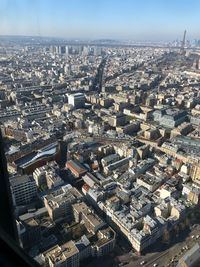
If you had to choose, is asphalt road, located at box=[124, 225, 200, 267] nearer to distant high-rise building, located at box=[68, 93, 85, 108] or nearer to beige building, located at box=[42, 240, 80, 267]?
beige building, located at box=[42, 240, 80, 267]

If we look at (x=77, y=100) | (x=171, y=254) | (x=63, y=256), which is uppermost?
(x=77, y=100)

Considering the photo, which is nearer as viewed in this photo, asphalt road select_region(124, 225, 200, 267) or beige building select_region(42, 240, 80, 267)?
beige building select_region(42, 240, 80, 267)

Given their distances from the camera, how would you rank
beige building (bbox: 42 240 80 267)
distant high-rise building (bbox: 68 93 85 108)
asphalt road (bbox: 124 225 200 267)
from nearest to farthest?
beige building (bbox: 42 240 80 267) < asphalt road (bbox: 124 225 200 267) < distant high-rise building (bbox: 68 93 85 108)

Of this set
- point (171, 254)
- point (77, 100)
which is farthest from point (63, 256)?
point (77, 100)

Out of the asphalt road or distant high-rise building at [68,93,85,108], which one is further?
distant high-rise building at [68,93,85,108]

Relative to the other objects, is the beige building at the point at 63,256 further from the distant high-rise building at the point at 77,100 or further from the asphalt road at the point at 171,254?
the distant high-rise building at the point at 77,100

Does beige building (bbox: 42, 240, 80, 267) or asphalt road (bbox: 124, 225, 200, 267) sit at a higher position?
beige building (bbox: 42, 240, 80, 267)

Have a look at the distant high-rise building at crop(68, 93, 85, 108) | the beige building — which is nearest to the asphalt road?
the beige building

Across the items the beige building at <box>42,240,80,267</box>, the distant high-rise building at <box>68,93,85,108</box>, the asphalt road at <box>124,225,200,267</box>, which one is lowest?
the asphalt road at <box>124,225,200,267</box>

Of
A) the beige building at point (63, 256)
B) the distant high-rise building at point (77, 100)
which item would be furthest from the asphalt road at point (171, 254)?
the distant high-rise building at point (77, 100)

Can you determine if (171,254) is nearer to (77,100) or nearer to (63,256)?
(63,256)

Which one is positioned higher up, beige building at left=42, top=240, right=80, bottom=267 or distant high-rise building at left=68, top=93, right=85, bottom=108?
distant high-rise building at left=68, top=93, right=85, bottom=108

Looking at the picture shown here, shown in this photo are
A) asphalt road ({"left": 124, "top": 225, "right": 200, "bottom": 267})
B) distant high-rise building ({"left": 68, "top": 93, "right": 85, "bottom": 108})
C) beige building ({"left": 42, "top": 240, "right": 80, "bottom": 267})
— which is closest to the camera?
beige building ({"left": 42, "top": 240, "right": 80, "bottom": 267})
